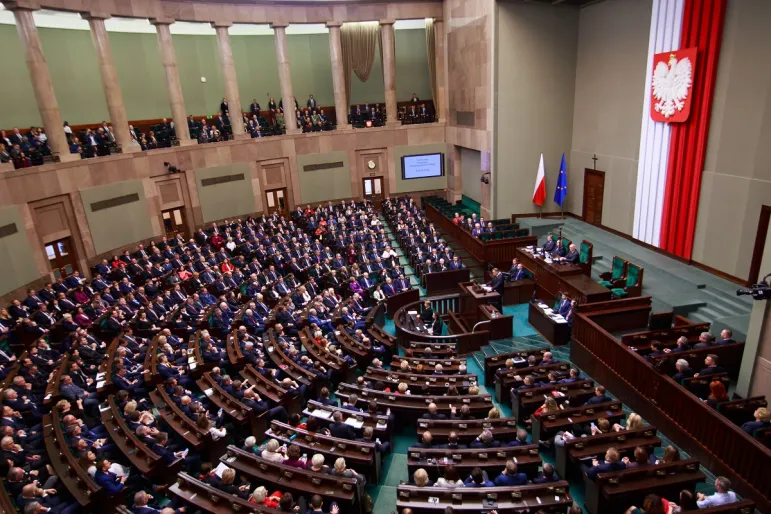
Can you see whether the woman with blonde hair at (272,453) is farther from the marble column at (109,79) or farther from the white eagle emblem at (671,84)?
the marble column at (109,79)

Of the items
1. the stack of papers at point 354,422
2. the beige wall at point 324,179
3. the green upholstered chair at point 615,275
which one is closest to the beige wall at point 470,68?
the beige wall at point 324,179

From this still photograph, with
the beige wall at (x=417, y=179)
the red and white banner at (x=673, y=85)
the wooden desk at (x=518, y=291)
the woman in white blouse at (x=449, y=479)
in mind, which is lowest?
the wooden desk at (x=518, y=291)

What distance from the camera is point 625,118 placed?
1400 centimetres

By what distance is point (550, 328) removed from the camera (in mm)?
10227

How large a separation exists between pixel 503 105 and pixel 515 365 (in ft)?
35.9

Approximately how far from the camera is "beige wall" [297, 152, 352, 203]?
21516 millimetres

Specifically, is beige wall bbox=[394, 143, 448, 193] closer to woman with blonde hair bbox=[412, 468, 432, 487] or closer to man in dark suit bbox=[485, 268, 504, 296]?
man in dark suit bbox=[485, 268, 504, 296]

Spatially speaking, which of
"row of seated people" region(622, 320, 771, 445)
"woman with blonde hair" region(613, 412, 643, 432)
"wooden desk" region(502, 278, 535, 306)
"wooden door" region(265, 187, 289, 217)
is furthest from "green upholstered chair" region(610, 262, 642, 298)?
"wooden door" region(265, 187, 289, 217)

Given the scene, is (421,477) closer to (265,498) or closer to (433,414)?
(433,414)

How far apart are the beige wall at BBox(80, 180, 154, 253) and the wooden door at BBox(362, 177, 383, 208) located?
31.1 ft

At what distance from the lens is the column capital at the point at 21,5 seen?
13.4m

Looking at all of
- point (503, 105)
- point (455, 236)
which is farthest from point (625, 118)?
point (455, 236)

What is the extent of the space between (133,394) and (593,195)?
561 inches

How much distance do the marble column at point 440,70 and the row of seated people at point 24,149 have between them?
1506 centimetres
